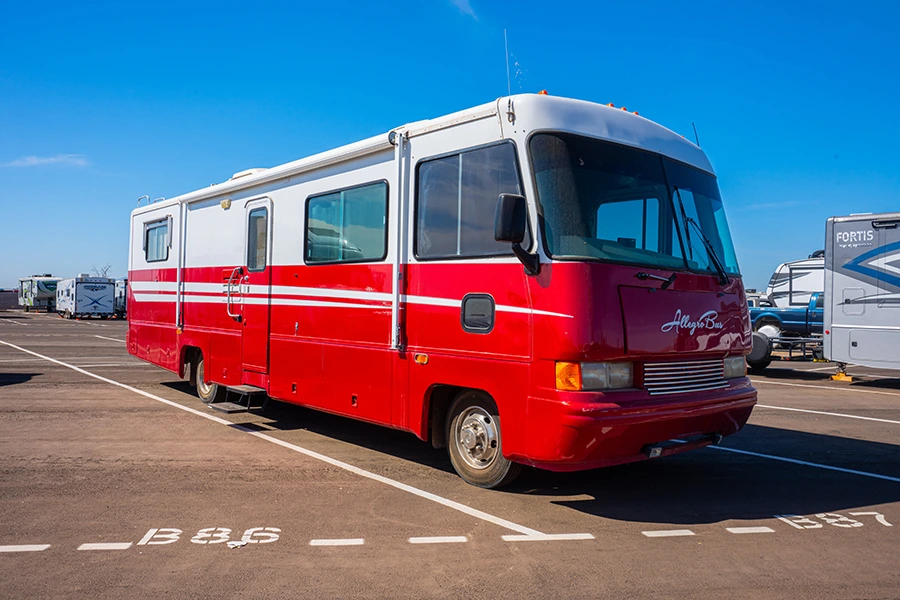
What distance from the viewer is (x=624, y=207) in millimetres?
5867

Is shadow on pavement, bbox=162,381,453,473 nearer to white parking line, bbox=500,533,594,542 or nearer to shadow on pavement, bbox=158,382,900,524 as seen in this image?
shadow on pavement, bbox=158,382,900,524

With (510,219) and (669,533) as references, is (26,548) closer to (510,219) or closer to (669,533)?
(510,219)

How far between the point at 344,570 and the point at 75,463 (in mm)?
3963

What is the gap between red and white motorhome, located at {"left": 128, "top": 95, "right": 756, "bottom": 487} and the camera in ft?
17.5

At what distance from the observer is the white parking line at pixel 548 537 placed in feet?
16.4

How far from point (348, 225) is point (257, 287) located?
2.03 m

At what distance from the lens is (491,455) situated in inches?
241

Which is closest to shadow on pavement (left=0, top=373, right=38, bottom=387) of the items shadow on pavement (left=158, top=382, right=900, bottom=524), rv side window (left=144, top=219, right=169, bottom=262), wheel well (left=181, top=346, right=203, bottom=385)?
rv side window (left=144, top=219, right=169, bottom=262)

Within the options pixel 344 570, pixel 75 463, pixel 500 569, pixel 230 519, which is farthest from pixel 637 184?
pixel 75 463

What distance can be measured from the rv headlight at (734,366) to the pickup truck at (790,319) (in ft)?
53.8

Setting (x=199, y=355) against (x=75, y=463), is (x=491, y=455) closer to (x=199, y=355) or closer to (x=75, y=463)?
(x=75, y=463)

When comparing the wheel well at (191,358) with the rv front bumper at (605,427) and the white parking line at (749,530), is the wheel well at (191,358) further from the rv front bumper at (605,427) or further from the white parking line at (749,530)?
the white parking line at (749,530)

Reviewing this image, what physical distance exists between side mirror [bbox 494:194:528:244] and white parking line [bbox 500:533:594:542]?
210 centimetres

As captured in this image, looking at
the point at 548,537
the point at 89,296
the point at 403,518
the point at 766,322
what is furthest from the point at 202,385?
the point at 89,296
